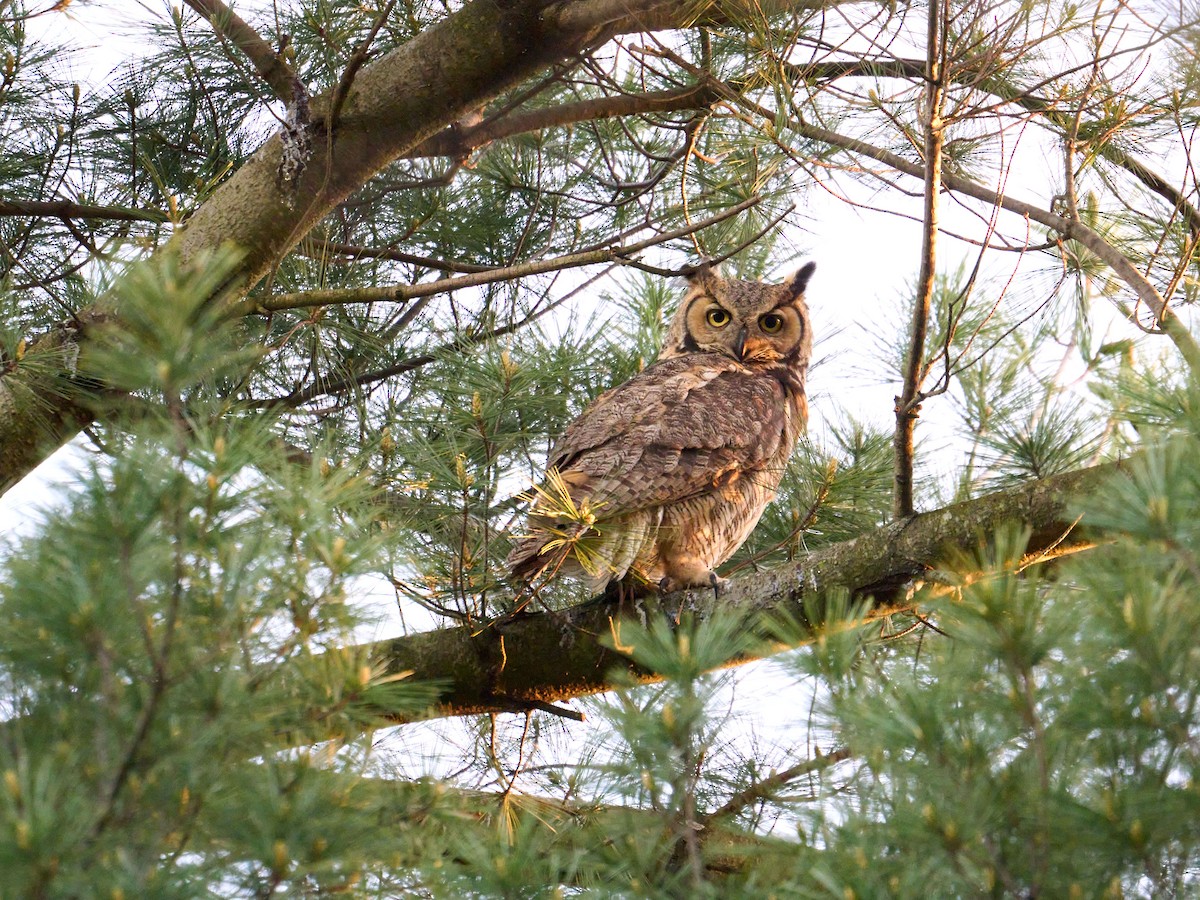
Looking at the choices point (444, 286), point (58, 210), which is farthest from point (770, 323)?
point (58, 210)

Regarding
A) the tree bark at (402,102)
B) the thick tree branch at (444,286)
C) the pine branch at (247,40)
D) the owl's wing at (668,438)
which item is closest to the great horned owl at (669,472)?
the owl's wing at (668,438)

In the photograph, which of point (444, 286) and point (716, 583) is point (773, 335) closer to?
point (716, 583)

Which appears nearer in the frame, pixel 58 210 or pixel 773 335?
pixel 58 210

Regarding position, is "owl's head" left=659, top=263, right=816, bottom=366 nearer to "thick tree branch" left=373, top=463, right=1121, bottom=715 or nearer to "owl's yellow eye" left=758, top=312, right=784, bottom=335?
"owl's yellow eye" left=758, top=312, right=784, bottom=335

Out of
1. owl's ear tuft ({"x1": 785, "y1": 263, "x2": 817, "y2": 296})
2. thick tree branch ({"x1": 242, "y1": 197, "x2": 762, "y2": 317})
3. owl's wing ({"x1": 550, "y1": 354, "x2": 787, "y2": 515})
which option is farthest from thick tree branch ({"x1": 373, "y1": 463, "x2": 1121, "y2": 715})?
owl's ear tuft ({"x1": 785, "y1": 263, "x2": 817, "y2": 296})

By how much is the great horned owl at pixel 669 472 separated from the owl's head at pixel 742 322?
13 cm

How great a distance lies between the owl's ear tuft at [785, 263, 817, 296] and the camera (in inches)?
138

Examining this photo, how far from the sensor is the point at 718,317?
3318 millimetres

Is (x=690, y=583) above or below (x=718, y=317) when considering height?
below

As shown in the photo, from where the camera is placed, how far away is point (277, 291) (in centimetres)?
263

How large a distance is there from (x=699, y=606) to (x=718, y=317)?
47.4 inches

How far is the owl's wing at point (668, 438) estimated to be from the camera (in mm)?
2438

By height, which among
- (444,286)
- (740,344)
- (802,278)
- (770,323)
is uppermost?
(802,278)

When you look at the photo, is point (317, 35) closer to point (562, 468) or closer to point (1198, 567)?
point (562, 468)
